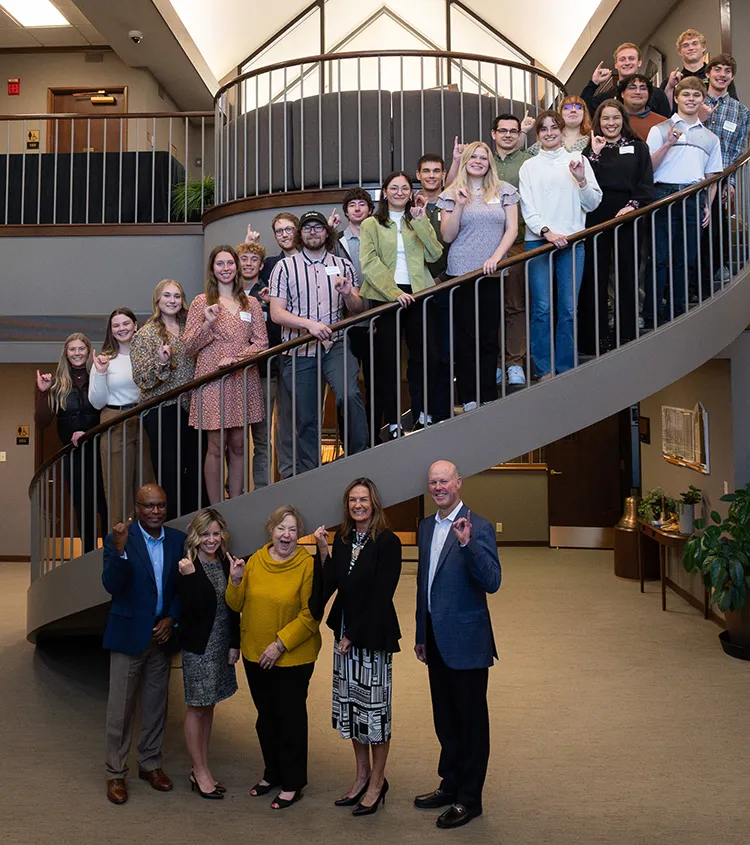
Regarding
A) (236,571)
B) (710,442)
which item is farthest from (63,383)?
(710,442)

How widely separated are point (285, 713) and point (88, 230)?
5.16 metres

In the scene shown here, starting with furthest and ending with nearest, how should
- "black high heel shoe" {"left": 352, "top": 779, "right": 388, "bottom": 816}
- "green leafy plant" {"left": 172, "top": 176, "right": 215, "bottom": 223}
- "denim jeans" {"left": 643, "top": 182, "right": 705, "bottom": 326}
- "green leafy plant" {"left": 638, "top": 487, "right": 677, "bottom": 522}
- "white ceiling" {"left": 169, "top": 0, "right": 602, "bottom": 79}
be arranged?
"white ceiling" {"left": 169, "top": 0, "right": 602, "bottom": 79} < "green leafy plant" {"left": 638, "top": 487, "right": 677, "bottom": 522} < "green leafy plant" {"left": 172, "top": 176, "right": 215, "bottom": 223} < "denim jeans" {"left": 643, "top": 182, "right": 705, "bottom": 326} < "black high heel shoe" {"left": 352, "top": 779, "right": 388, "bottom": 816}

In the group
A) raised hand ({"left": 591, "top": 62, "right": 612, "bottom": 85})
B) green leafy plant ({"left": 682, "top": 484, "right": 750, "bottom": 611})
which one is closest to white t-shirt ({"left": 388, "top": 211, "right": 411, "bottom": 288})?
raised hand ({"left": 591, "top": 62, "right": 612, "bottom": 85})

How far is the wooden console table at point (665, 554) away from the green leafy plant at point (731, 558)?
3.52 feet

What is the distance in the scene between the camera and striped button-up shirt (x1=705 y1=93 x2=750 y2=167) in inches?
229

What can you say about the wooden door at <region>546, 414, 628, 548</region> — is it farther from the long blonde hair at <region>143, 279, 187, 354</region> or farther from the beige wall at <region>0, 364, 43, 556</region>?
the long blonde hair at <region>143, 279, 187, 354</region>

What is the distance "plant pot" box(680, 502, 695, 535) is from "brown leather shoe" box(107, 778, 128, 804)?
5.20 metres

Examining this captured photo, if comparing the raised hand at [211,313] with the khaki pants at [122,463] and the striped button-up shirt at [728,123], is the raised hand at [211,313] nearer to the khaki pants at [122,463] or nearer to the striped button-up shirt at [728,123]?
the khaki pants at [122,463]

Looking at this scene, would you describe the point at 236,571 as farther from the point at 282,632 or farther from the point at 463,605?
the point at 463,605

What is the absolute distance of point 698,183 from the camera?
495 centimetres

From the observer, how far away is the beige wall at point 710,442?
714 centimetres

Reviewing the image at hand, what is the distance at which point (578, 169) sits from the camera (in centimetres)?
464

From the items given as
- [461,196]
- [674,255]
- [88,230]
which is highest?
[88,230]

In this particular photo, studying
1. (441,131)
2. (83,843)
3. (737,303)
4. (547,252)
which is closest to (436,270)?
(547,252)
